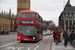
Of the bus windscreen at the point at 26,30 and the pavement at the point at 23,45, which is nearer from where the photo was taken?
the pavement at the point at 23,45

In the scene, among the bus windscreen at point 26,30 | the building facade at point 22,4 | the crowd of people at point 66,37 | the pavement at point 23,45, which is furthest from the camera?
the building facade at point 22,4

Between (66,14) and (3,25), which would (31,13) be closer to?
(3,25)

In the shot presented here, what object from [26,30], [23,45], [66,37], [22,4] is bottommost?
[23,45]

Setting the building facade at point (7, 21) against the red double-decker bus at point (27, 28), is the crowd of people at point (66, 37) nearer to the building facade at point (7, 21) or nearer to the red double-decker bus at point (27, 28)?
the red double-decker bus at point (27, 28)

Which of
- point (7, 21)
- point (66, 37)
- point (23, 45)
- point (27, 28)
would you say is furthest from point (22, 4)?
point (66, 37)

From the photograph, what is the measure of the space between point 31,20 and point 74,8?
90.2 metres

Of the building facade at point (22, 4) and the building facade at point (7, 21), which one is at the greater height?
the building facade at point (22, 4)

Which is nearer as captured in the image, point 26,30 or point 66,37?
point 66,37

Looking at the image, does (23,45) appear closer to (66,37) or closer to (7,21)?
(66,37)

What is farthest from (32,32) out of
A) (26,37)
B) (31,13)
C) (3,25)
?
(3,25)

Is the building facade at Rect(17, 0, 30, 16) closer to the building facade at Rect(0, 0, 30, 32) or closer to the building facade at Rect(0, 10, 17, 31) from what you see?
the building facade at Rect(0, 0, 30, 32)

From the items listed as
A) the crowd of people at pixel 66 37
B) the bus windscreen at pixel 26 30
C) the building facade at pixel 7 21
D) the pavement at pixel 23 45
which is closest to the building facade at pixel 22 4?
the building facade at pixel 7 21

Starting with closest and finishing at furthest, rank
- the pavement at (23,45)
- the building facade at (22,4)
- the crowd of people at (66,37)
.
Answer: the pavement at (23,45) → the crowd of people at (66,37) → the building facade at (22,4)

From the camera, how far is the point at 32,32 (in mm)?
19969
